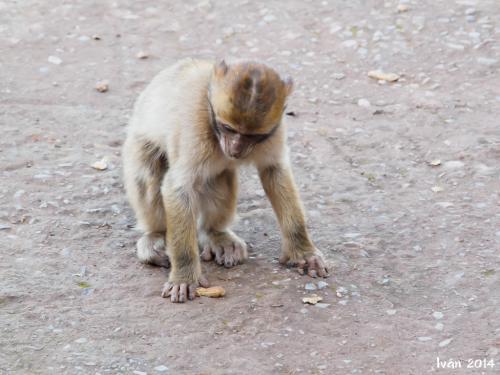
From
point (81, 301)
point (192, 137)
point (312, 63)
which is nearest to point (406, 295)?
point (192, 137)

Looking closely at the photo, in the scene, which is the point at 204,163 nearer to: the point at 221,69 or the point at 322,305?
the point at 221,69

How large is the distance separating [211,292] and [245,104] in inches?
53.4

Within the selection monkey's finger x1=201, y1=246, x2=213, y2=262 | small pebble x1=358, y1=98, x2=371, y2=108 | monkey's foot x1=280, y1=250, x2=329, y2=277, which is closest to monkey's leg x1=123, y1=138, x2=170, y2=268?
monkey's finger x1=201, y1=246, x2=213, y2=262

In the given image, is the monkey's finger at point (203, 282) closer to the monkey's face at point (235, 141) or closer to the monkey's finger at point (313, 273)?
the monkey's finger at point (313, 273)

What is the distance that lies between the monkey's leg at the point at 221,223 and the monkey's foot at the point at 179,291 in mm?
519

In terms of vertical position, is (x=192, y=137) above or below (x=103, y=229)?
above

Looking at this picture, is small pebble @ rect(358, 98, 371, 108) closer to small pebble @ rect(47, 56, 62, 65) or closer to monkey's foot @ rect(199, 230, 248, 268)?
monkey's foot @ rect(199, 230, 248, 268)

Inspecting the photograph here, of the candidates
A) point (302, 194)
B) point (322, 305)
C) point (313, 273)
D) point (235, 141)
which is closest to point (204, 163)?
point (235, 141)

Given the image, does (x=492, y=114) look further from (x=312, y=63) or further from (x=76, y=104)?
(x=76, y=104)

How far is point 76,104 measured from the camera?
8609 millimetres

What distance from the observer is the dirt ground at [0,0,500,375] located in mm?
5016

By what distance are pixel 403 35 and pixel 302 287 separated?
488cm

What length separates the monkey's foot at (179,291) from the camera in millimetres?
5508

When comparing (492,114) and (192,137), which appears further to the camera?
(492,114)
